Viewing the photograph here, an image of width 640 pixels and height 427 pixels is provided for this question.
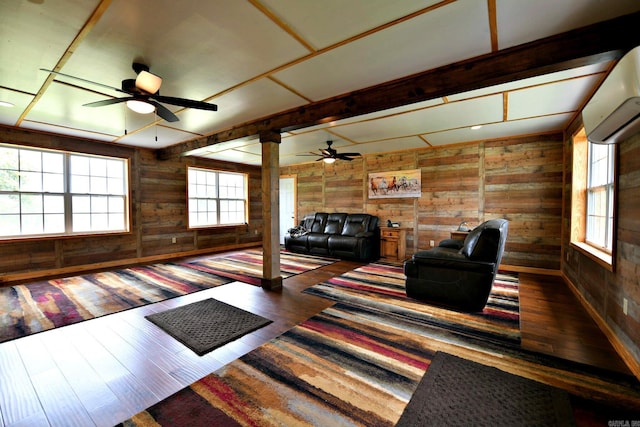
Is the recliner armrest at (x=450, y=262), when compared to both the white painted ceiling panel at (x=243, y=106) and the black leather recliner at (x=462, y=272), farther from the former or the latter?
the white painted ceiling panel at (x=243, y=106)

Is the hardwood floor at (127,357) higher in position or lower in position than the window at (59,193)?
lower

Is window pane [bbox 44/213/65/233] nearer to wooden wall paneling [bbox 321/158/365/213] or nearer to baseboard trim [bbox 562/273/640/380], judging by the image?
wooden wall paneling [bbox 321/158/365/213]

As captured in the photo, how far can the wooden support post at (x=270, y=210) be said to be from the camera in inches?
148

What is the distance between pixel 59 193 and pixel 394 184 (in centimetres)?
650

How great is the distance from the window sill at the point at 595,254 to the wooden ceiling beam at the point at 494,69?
1.80 metres

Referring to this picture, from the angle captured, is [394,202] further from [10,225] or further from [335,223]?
[10,225]

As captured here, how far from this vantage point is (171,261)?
5.62 metres

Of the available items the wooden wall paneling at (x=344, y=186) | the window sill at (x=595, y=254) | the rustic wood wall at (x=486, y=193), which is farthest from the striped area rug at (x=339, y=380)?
the wooden wall paneling at (x=344, y=186)

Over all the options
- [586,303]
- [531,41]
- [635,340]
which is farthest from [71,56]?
[586,303]

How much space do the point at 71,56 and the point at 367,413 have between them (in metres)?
3.47

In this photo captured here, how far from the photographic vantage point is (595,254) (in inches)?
112

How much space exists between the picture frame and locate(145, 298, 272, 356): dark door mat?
4318 mm

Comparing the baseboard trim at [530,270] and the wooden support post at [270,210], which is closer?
the wooden support post at [270,210]

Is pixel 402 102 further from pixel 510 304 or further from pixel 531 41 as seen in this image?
pixel 510 304
